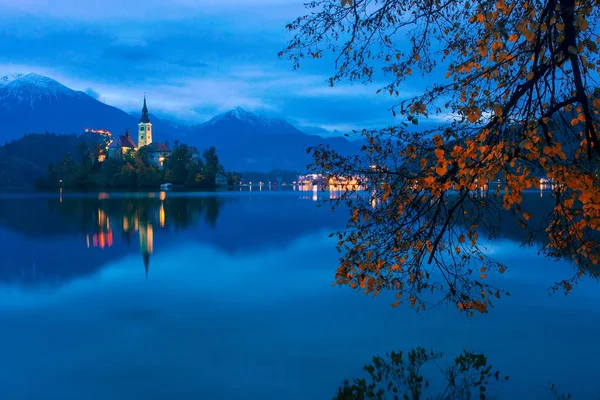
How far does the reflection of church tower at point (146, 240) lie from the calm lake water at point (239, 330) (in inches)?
37.9

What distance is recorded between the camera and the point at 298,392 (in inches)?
327

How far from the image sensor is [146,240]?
28.0m

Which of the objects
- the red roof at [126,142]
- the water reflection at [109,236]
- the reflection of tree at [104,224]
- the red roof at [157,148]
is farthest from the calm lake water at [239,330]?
the red roof at [126,142]

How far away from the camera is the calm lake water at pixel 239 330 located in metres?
8.60

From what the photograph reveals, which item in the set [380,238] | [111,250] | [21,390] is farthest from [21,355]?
[111,250]

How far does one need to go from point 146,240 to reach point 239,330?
1812cm

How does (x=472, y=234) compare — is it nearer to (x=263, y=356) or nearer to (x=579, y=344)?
(x=263, y=356)

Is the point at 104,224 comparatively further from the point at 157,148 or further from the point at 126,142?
the point at 126,142

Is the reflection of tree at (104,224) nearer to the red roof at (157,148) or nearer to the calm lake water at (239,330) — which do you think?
the calm lake water at (239,330)

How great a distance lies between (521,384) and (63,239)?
27.1m

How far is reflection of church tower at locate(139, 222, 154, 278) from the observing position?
2259cm

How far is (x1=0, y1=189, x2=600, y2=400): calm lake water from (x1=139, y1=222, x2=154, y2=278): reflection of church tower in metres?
0.96

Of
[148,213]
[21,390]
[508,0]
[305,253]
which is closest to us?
[508,0]

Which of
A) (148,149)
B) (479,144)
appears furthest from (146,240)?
(148,149)
